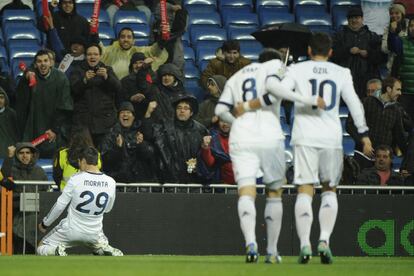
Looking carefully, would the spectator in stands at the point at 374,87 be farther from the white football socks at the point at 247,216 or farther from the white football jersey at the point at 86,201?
the white football socks at the point at 247,216

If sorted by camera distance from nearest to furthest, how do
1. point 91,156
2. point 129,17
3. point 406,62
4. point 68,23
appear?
point 91,156 → point 406,62 → point 68,23 → point 129,17

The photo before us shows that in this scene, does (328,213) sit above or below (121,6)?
below

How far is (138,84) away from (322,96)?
654 cm

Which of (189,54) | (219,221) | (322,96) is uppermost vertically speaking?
(322,96)

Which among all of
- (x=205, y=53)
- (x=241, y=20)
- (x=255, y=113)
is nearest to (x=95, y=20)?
(x=205, y=53)

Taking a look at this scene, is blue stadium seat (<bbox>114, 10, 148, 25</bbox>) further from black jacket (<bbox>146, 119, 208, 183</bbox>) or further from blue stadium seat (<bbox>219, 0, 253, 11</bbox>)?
black jacket (<bbox>146, 119, 208, 183</bbox>)

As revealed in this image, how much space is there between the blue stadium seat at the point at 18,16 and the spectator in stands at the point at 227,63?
3510mm

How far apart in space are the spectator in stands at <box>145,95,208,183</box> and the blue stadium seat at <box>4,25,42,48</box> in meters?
4.31

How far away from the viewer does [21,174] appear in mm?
18156

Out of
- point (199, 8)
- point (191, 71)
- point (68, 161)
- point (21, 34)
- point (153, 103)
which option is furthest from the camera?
point (199, 8)

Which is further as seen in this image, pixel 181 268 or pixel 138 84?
pixel 138 84

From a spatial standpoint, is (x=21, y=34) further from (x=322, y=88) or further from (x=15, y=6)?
(x=322, y=88)

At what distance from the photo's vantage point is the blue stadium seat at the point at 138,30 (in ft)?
73.4

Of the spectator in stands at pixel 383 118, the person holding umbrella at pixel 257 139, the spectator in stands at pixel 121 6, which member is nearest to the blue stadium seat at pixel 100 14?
the spectator in stands at pixel 121 6
